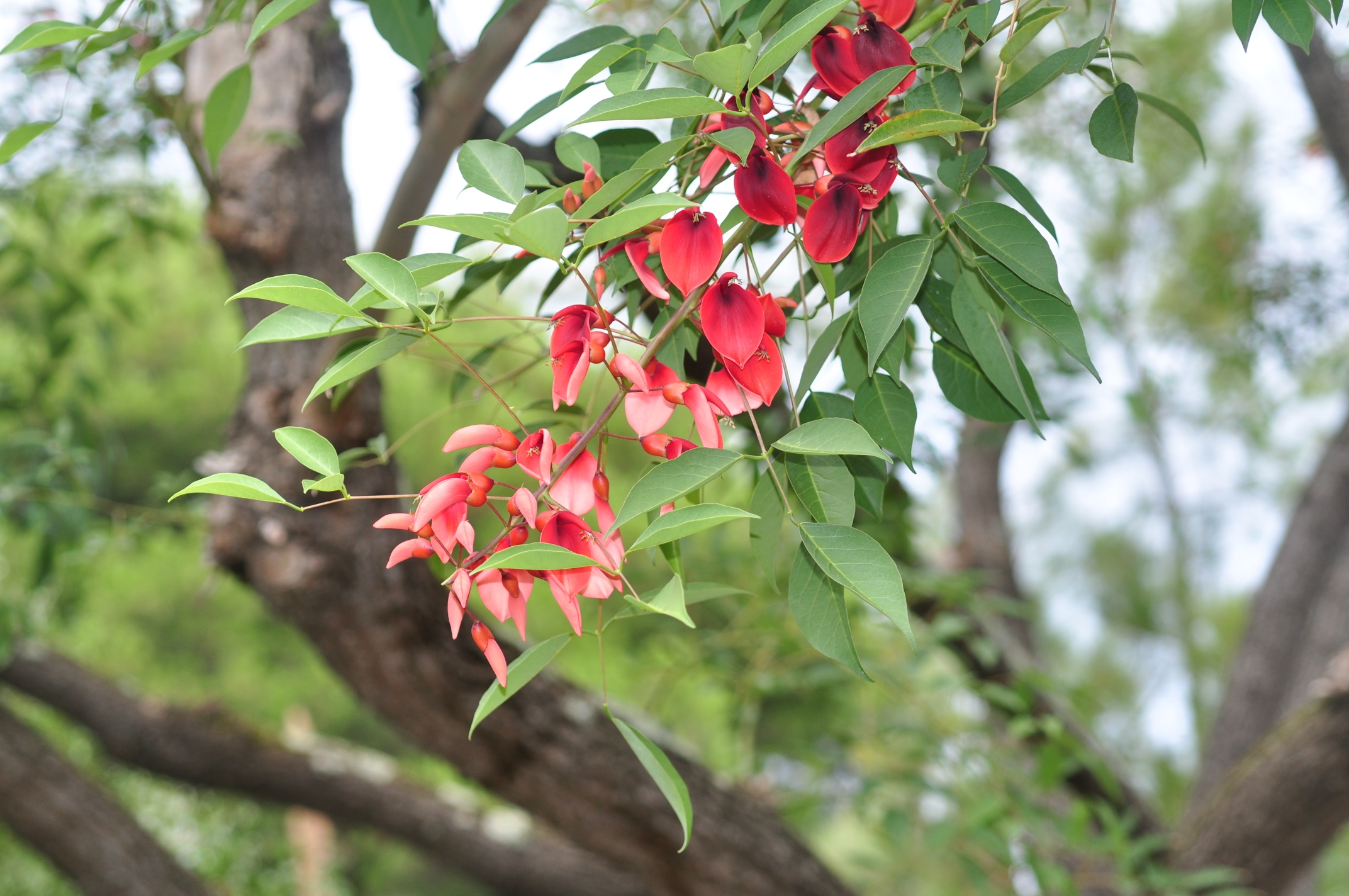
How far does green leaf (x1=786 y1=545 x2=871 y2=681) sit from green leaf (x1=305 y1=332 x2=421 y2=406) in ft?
0.49

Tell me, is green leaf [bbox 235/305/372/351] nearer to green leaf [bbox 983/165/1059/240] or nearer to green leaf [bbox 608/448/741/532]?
green leaf [bbox 608/448/741/532]

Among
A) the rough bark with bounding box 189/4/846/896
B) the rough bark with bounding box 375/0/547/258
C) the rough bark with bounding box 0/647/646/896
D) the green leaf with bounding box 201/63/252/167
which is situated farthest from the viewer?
the rough bark with bounding box 0/647/646/896

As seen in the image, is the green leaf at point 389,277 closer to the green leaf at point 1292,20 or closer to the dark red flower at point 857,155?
the dark red flower at point 857,155

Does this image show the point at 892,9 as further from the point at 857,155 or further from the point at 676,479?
the point at 676,479

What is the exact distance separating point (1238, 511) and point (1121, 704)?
3.85ft

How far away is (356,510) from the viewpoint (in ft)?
3.10

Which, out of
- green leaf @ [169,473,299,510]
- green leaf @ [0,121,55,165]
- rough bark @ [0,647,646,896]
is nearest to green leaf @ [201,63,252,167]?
green leaf @ [0,121,55,165]

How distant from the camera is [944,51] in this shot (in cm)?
28

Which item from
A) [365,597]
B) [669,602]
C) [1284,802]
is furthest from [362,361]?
[1284,802]

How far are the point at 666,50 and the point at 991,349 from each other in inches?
6.0

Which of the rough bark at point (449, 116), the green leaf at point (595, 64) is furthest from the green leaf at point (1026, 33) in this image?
the rough bark at point (449, 116)

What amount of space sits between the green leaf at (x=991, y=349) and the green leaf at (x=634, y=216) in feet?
0.45

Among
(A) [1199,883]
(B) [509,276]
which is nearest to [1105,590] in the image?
(A) [1199,883]

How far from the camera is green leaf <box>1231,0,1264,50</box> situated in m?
0.30
